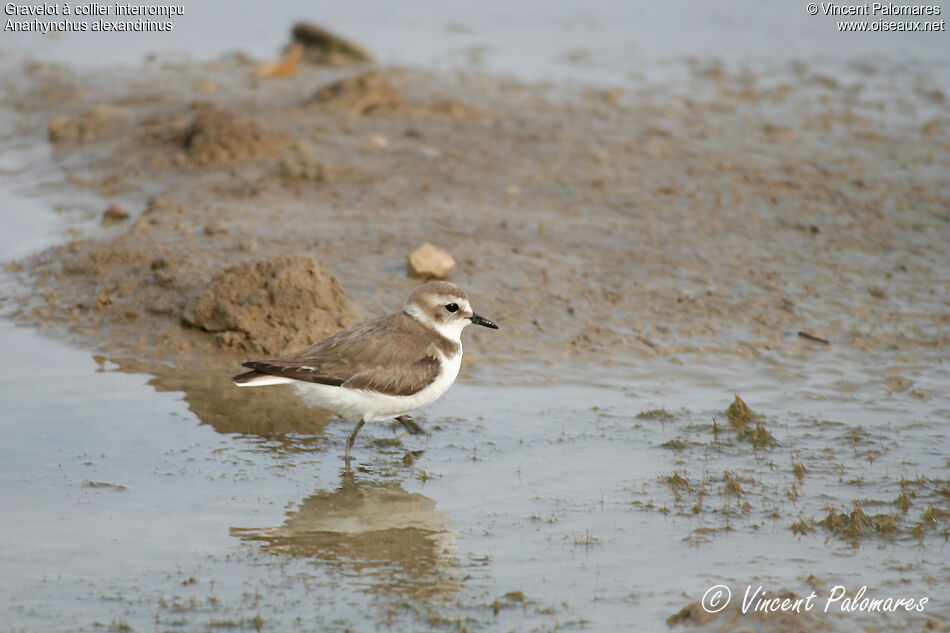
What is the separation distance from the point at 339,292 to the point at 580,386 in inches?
95.5

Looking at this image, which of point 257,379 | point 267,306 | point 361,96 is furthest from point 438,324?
point 361,96

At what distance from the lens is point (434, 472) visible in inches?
314

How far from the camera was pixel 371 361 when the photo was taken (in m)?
8.35

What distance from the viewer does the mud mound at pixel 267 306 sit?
987 centimetres

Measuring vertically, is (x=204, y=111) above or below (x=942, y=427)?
above

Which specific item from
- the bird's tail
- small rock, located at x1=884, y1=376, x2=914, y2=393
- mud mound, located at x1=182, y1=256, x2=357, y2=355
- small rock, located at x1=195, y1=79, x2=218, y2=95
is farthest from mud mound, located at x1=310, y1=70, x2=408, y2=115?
small rock, located at x1=884, y1=376, x2=914, y2=393

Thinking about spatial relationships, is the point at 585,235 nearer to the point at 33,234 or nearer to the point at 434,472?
the point at 434,472

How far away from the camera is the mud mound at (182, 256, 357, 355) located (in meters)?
9.87

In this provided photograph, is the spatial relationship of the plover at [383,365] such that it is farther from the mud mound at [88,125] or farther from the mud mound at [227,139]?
the mud mound at [88,125]

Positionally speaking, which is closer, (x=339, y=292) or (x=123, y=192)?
(x=339, y=292)

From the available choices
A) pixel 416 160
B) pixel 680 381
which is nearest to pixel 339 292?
pixel 680 381
